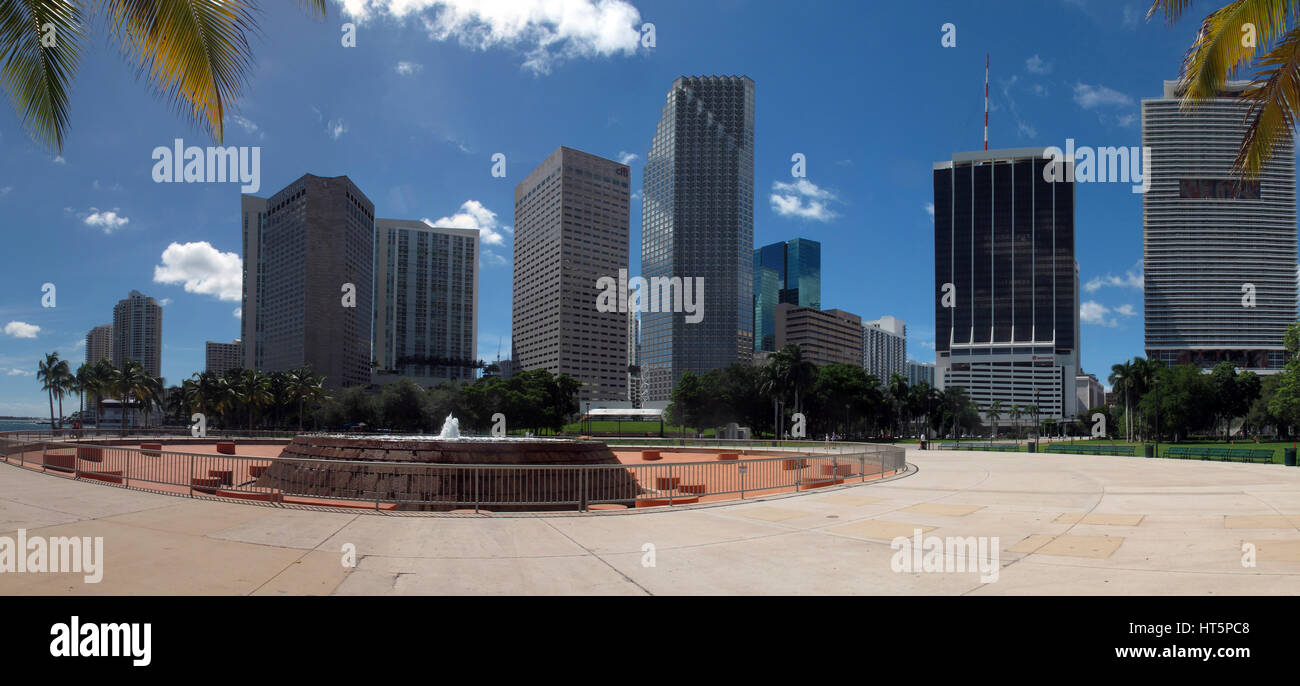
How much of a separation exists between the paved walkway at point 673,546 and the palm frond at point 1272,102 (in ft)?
18.3

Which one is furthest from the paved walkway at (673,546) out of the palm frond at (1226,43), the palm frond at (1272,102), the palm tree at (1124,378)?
the palm tree at (1124,378)

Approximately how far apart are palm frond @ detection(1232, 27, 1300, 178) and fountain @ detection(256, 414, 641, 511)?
42.1ft

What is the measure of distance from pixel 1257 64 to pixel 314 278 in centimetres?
19261

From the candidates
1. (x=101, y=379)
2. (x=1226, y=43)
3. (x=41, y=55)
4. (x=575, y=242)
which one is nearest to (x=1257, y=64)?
(x=1226, y=43)

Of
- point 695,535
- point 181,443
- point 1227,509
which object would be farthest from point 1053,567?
point 181,443

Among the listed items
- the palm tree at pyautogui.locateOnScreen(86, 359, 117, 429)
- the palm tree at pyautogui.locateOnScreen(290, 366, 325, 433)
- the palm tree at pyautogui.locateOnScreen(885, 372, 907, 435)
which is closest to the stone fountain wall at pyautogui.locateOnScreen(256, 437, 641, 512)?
the palm tree at pyautogui.locateOnScreen(290, 366, 325, 433)

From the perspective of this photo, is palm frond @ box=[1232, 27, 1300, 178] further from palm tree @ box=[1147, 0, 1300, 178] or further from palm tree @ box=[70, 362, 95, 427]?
palm tree @ box=[70, 362, 95, 427]

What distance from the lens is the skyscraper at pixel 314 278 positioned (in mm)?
174000

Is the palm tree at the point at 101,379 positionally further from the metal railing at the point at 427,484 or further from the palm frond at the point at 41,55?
the palm frond at the point at 41,55

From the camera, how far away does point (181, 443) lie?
44.0 meters

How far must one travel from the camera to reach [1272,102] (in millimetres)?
8727
